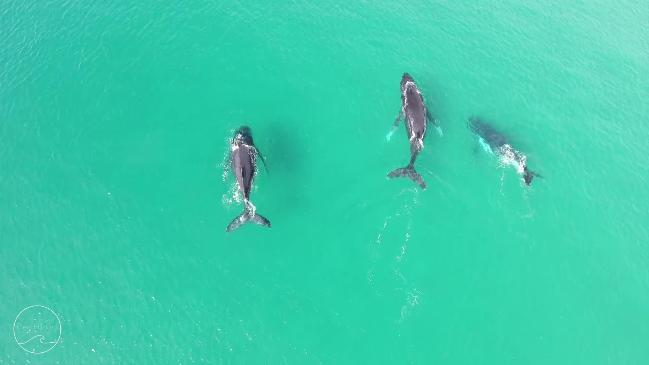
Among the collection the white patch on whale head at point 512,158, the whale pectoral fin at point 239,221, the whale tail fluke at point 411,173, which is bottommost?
the whale pectoral fin at point 239,221

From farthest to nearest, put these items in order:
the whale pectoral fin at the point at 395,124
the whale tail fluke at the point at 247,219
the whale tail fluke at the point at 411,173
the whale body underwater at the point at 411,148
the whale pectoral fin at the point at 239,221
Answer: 1. the whale pectoral fin at the point at 395,124
2. the whale tail fluke at the point at 411,173
3. the whale body underwater at the point at 411,148
4. the whale pectoral fin at the point at 239,221
5. the whale tail fluke at the point at 247,219

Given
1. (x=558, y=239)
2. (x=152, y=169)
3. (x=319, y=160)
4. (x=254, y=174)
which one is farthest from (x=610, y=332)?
(x=152, y=169)

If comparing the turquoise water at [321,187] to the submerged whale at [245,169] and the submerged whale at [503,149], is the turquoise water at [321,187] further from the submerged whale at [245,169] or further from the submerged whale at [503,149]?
the submerged whale at [245,169]

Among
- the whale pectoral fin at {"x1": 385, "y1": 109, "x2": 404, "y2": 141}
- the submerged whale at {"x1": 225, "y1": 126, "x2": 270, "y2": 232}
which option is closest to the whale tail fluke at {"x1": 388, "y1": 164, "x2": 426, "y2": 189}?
the whale pectoral fin at {"x1": 385, "y1": 109, "x2": 404, "y2": 141}

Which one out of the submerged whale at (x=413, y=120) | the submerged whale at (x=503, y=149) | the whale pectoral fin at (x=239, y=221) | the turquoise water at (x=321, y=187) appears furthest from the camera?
the submerged whale at (x=503, y=149)

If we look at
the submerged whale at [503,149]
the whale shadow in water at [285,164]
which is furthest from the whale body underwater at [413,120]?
the whale shadow in water at [285,164]

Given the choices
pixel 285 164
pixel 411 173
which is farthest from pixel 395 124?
pixel 285 164

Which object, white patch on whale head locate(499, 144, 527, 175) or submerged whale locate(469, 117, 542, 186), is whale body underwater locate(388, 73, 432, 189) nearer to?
submerged whale locate(469, 117, 542, 186)
